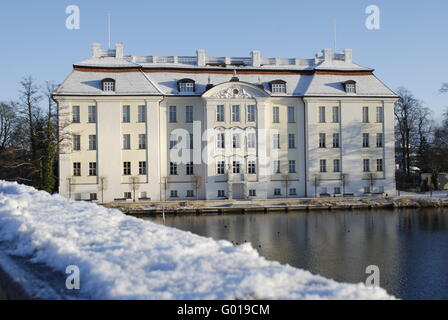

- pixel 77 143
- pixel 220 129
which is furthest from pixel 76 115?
pixel 220 129

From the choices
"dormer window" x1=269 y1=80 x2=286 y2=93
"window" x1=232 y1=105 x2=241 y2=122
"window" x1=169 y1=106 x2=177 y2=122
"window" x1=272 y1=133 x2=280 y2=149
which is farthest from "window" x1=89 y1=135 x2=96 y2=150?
"dormer window" x1=269 y1=80 x2=286 y2=93

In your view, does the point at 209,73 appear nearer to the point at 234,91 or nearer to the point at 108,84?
the point at 234,91

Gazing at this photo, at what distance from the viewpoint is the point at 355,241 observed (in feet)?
78.3

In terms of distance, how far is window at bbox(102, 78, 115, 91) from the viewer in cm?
4266

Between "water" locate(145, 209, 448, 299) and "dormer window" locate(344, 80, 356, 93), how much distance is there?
13614 mm

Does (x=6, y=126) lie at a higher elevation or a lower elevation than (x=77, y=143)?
higher

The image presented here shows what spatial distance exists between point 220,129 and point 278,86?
25.1 feet

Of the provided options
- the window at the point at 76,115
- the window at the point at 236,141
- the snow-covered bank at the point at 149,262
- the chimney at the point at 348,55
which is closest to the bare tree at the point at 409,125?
the chimney at the point at 348,55

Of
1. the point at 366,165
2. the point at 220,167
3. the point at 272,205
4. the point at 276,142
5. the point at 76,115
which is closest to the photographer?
the point at 272,205

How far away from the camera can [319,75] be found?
153 feet

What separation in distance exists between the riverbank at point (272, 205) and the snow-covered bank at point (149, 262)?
87.6 feet

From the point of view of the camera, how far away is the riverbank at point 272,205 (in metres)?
38.2

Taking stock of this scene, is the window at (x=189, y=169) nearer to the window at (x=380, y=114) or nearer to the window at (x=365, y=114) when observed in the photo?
the window at (x=365, y=114)

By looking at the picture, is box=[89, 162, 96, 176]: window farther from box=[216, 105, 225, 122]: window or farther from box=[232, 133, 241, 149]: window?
box=[232, 133, 241, 149]: window
